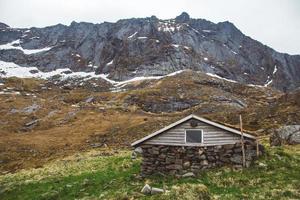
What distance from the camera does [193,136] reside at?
111 ft

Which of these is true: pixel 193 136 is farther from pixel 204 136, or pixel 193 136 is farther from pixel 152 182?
pixel 152 182

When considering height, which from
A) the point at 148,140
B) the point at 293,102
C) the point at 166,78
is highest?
the point at 166,78

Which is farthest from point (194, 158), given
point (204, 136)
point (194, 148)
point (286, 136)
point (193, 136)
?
point (286, 136)

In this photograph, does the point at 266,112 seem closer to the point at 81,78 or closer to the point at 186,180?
the point at 186,180

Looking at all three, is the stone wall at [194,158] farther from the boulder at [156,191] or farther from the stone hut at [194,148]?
the boulder at [156,191]

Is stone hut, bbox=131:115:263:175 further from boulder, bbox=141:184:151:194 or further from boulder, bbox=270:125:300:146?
boulder, bbox=270:125:300:146

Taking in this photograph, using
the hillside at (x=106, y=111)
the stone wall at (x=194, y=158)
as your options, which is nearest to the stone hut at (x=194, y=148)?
the stone wall at (x=194, y=158)

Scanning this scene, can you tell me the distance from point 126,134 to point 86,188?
44.3 m

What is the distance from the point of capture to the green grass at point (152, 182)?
1080 inches

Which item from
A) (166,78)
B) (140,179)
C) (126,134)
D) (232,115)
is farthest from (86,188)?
(166,78)

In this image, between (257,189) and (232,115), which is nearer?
(257,189)

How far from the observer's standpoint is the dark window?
111 feet

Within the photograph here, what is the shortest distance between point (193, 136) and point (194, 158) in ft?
5.88

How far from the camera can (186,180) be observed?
3120cm
